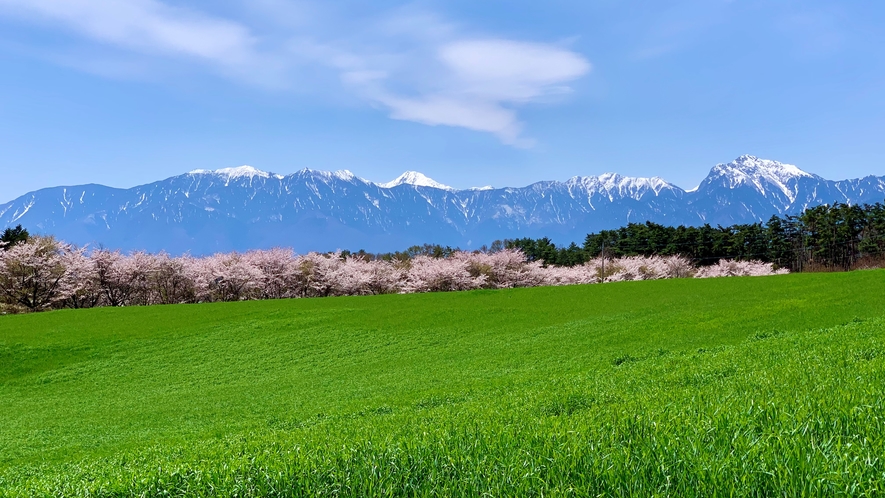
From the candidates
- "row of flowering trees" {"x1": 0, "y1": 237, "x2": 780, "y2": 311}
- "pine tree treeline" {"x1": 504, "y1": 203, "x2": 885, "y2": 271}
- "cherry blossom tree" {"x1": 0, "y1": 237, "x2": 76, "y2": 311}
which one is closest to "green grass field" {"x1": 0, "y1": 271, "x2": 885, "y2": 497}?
"cherry blossom tree" {"x1": 0, "y1": 237, "x2": 76, "y2": 311}

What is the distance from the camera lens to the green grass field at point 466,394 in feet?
9.48

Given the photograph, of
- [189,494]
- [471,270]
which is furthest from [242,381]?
[471,270]

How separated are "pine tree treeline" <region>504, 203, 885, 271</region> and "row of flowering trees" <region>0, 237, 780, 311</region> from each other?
5612 millimetres

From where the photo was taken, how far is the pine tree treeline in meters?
76.2

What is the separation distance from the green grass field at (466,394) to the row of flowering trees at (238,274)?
14483 mm

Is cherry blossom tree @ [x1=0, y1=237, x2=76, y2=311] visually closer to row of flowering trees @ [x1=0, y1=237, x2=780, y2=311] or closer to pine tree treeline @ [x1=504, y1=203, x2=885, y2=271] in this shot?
row of flowering trees @ [x1=0, y1=237, x2=780, y2=311]

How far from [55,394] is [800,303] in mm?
30678

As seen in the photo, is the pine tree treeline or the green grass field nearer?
the green grass field

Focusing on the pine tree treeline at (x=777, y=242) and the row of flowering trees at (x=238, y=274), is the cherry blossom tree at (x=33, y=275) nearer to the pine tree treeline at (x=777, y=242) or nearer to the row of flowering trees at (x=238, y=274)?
the row of flowering trees at (x=238, y=274)

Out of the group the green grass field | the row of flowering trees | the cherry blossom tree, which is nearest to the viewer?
the green grass field

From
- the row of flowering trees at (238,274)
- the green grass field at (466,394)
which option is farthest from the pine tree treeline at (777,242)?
the green grass field at (466,394)

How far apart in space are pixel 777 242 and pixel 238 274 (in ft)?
254

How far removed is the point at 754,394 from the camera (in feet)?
15.7

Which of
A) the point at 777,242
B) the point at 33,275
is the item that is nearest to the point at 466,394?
the point at 33,275
